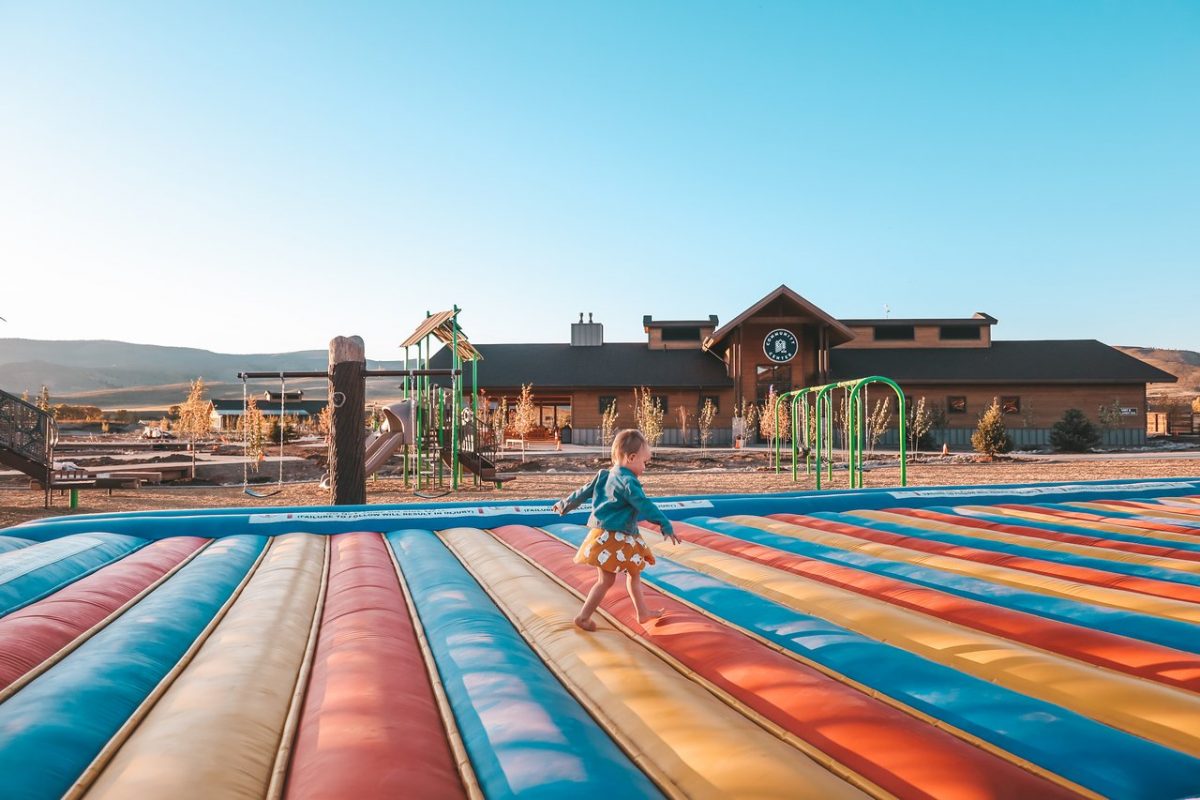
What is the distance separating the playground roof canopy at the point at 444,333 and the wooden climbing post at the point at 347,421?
16.0 ft

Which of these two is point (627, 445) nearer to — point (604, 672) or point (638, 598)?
point (638, 598)

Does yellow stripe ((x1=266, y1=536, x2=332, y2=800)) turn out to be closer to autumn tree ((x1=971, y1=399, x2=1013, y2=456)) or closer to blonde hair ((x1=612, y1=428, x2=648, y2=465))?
blonde hair ((x1=612, y1=428, x2=648, y2=465))

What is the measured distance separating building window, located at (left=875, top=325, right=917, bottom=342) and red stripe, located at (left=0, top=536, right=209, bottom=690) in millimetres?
36363

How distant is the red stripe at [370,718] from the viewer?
1.78 meters

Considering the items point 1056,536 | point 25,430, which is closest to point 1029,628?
point 1056,536

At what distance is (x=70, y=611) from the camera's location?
3.26m

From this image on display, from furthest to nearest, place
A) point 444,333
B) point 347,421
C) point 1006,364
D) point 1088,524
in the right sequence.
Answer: point 1006,364, point 444,333, point 347,421, point 1088,524

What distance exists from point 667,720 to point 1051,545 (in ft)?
12.4

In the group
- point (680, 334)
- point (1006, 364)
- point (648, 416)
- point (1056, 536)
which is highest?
point (680, 334)

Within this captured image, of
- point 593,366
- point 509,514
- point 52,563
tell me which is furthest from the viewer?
point 593,366

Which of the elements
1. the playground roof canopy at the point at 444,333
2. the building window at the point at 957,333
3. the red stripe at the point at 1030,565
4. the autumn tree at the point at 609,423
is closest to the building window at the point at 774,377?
the autumn tree at the point at 609,423

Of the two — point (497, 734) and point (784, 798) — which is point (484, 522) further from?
point (784, 798)

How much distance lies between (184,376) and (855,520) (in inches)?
8575

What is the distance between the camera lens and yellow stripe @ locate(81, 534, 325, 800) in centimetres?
178
